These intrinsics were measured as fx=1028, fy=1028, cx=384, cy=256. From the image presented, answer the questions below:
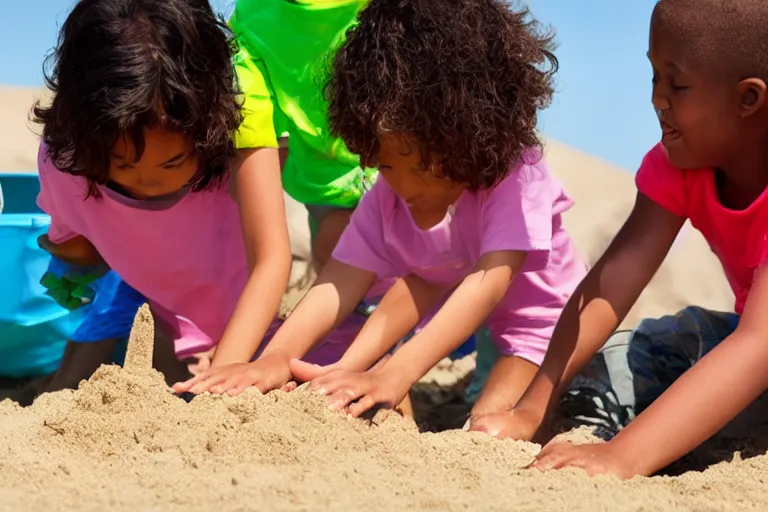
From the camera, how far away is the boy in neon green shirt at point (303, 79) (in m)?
2.92

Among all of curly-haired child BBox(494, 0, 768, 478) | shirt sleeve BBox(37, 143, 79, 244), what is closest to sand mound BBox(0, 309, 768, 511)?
curly-haired child BBox(494, 0, 768, 478)

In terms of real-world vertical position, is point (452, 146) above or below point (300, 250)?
above

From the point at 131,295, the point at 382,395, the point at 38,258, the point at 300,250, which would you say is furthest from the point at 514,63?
the point at 300,250

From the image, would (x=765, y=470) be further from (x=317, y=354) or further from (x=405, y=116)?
(x=317, y=354)

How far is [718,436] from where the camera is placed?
231 centimetres

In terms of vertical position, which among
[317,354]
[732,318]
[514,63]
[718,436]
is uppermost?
[514,63]

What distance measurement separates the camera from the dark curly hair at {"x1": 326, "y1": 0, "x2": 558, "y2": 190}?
2344mm

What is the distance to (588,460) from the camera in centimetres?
182

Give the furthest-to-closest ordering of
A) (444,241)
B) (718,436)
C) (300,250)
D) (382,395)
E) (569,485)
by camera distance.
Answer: (300,250), (444,241), (718,436), (382,395), (569,485)

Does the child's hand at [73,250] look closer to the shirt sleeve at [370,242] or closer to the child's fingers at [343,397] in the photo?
the shirt sleeve at [370,242]

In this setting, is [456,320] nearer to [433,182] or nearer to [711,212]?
[433,182]

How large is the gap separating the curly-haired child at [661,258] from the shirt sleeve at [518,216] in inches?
6.2

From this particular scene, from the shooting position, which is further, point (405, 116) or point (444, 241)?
point (444, 241)

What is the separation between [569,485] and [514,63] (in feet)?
3.60
